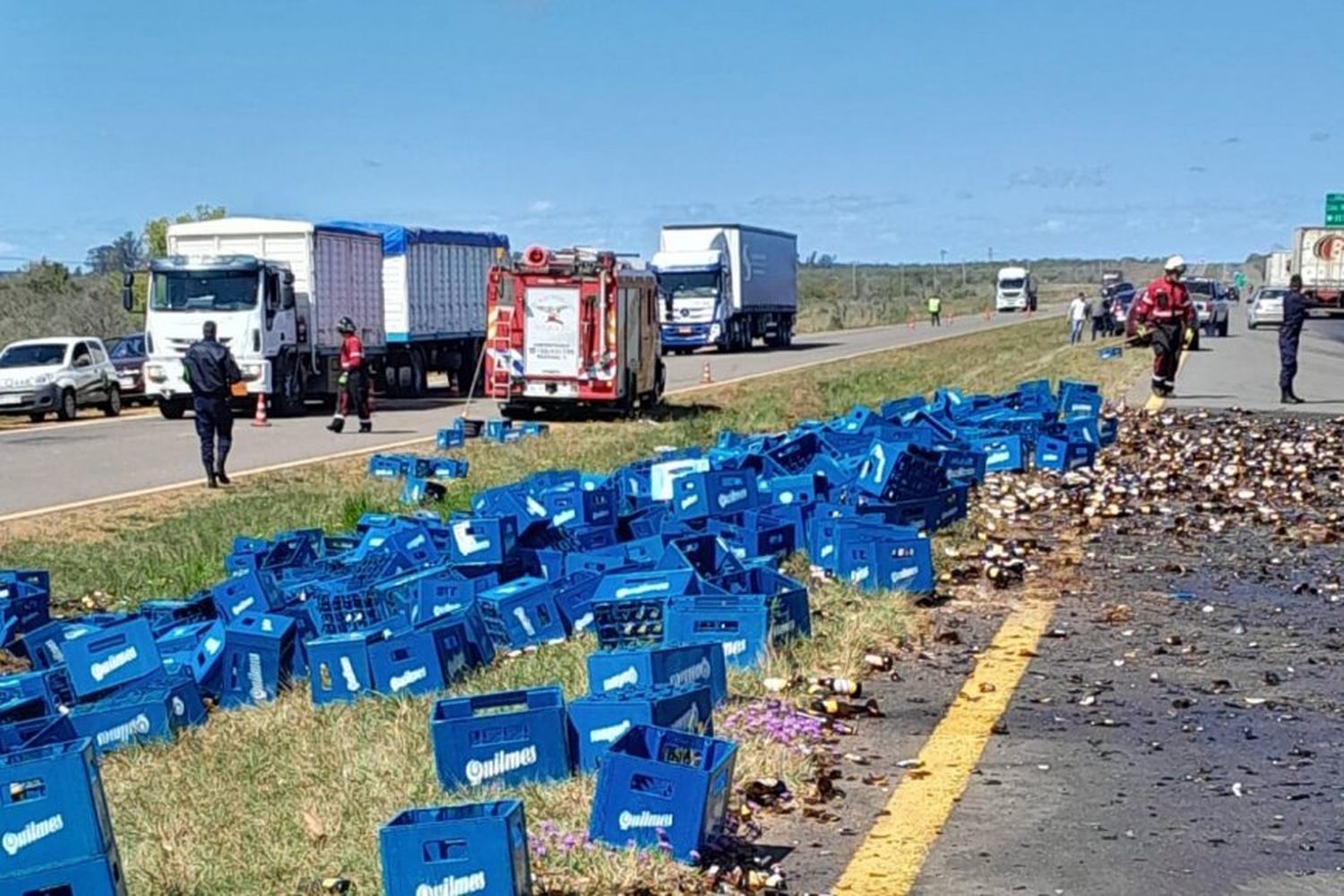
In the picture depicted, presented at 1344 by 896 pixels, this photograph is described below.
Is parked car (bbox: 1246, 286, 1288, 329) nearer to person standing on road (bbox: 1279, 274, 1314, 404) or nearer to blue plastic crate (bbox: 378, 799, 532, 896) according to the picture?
person standing on road (bbox: 1279, 274, 1314, 404)

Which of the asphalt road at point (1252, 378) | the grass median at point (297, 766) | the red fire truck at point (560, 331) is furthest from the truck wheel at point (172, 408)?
the asphalt road at point (1252, 378)

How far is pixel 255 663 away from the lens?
8.17 meters

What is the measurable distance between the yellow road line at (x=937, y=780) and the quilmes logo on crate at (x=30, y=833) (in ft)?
7.45

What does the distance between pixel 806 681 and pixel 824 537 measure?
114 inches

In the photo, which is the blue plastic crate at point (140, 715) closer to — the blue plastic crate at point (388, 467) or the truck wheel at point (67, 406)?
the blue plastic crate at point (388, 467)

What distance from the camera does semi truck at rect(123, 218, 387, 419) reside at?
29312 millimetres

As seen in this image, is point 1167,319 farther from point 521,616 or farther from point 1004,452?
point 521,616

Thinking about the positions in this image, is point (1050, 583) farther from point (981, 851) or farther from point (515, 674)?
point (981, 851)

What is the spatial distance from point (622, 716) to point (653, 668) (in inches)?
28.7

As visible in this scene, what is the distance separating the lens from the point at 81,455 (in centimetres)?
2334

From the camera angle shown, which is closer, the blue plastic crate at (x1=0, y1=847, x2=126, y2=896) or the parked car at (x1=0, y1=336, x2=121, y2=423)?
the blue plastic crate at (x1=0, y1=847, x2=126, y2=896)

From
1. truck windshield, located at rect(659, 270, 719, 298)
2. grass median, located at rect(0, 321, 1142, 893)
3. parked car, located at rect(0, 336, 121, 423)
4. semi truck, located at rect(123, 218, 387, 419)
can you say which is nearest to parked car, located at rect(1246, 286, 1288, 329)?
truck windshield, located at rect(659, 270, 719, 298)

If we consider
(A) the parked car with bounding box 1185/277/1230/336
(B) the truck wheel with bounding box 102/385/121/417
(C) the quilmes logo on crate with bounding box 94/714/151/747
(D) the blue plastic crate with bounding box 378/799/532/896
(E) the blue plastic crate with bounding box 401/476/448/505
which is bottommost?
(B) the truck wheel with bounding box 102/385/121/417

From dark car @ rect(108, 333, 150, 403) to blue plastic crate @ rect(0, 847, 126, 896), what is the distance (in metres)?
30.1
